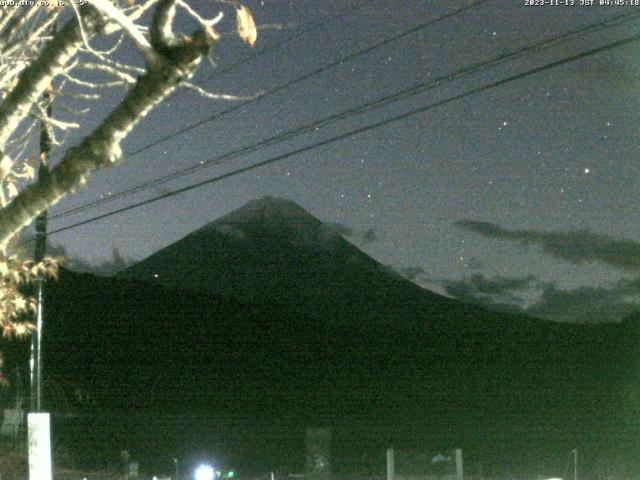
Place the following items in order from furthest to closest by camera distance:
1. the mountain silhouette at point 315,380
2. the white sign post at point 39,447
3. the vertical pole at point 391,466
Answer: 1. the mountain silhouette at point 315,380
2. the vertical pole at point 391,466
3. the white sign post at point 39,447

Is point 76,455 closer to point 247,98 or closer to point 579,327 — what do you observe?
point 247,98

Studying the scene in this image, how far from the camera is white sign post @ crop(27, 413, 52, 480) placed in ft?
45.8

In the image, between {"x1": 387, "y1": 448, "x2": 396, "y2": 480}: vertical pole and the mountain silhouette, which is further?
the mountain silhouette

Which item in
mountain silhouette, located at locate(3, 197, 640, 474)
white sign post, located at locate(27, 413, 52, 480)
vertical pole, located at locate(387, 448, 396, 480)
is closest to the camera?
white sign post, located at locate(27, 413, 52, 480)

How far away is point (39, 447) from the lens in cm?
1416

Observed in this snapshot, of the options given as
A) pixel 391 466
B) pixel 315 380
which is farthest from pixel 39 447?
pixel 315 380

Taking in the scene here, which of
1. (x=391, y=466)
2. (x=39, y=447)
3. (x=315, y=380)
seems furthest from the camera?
(x=315, y=380)

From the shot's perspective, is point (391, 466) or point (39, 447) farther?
point (391, 466)

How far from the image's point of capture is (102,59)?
27.1 feet

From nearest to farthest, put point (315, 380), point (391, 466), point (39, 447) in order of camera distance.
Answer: point (39, 447)
point (391, 466)
point (315, 380)

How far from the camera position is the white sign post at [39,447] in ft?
45.8

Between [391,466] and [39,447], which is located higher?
[39,447]

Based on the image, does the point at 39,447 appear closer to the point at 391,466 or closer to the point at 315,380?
the point at 391,466

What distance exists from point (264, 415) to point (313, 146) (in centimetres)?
4423
